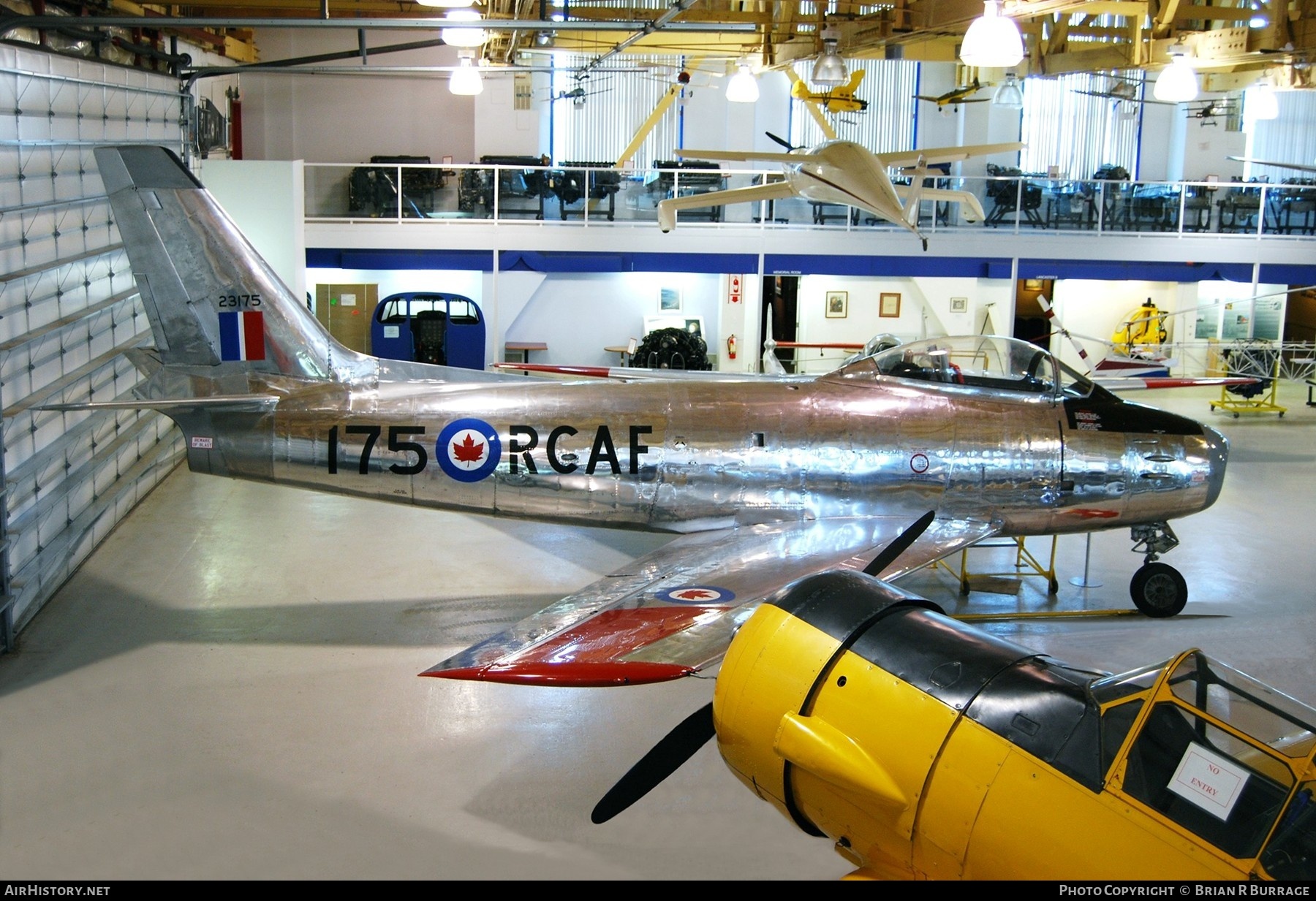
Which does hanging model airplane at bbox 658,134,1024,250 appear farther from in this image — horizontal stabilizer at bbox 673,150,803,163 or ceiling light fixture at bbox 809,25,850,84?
ceiling light fixture at bbox 809,25,850,84

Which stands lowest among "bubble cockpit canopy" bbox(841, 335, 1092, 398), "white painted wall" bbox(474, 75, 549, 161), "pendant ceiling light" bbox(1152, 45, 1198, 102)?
"bubble cockpit canopy" bbox(841, 335, 1092, 398)

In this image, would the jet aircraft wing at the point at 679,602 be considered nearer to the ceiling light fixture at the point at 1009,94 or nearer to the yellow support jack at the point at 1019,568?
the yellow support jack at the point at 1019,568

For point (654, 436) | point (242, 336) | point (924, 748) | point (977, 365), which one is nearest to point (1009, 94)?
point (977, 365)

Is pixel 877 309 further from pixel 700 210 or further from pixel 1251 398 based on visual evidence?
pixel 1251 398

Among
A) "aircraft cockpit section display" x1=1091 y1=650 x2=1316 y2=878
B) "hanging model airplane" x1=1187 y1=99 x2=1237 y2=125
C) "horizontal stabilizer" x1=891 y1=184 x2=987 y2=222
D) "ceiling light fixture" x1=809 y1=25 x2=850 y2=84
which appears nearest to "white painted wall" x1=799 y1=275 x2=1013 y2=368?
"horizontal stabilizer" x1=891 y1=184 x2=987 y2=222

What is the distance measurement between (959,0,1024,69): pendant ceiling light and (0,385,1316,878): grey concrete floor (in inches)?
174

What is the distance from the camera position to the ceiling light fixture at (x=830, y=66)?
1316 cm

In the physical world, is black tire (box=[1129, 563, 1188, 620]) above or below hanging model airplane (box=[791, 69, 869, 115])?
below

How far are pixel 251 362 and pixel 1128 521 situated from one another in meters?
7.12

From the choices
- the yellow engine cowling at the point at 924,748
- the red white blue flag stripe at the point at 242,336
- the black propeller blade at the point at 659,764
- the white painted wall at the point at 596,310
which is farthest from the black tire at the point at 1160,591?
the white painted wall at the point at 596,310

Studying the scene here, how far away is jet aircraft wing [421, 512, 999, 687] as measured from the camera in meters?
5.48

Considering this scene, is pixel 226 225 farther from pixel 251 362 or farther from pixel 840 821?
pixel 840 821

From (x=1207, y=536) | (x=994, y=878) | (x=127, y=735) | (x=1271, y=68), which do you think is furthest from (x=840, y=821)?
(x=1271, y=68)

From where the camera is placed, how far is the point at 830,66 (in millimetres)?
13156
